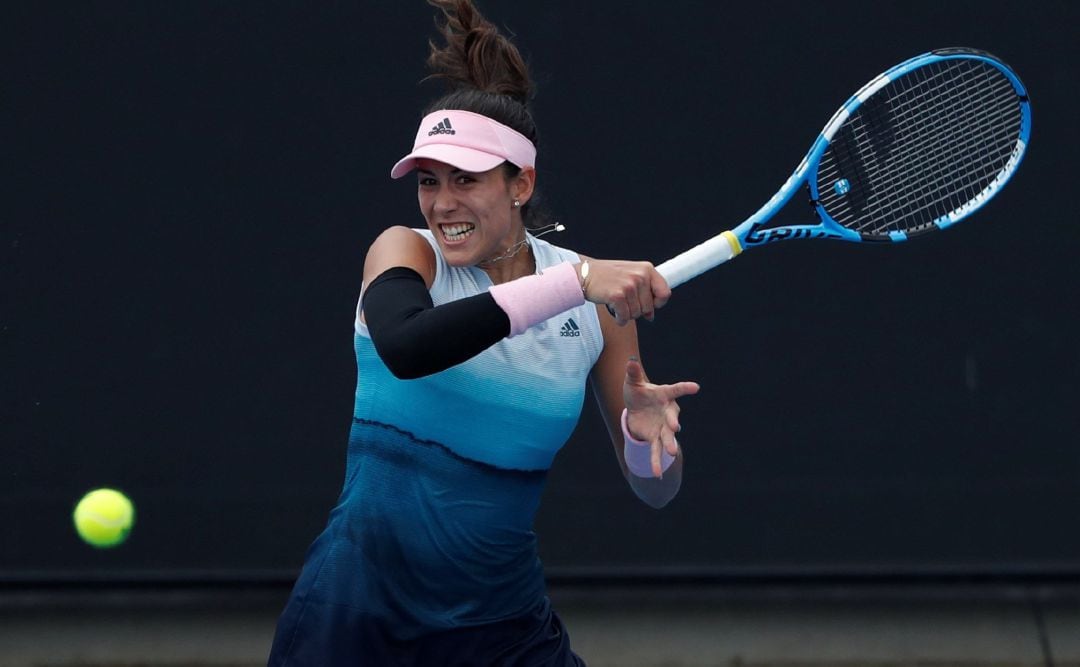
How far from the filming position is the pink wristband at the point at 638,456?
8.70 ft

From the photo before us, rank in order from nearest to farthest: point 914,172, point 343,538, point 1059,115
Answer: point 343,538 < point 914,172 < point 1059,115

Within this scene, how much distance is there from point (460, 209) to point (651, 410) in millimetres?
497

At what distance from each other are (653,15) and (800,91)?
53 centimetres

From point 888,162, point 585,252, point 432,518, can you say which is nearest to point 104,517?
point 585,252

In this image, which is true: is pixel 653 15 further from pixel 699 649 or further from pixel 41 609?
pixel 41 609

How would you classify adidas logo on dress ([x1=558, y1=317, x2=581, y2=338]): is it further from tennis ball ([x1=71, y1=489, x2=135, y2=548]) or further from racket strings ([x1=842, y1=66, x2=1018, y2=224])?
tennis ball ([x1=71, y1=489, x2=135, y2=548])

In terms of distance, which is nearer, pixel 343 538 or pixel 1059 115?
pixel 343 538

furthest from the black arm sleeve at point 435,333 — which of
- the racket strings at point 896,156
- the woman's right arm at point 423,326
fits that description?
the racket strings at point 896,156

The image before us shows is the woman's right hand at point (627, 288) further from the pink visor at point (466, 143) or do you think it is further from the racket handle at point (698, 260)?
the pink visor at point (466, 143)

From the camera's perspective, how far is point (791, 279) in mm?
4719

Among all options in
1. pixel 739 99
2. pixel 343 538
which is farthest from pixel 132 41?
pixel 343 538

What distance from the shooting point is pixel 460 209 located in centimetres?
253

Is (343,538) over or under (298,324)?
under

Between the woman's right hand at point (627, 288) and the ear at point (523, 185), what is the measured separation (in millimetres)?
438
